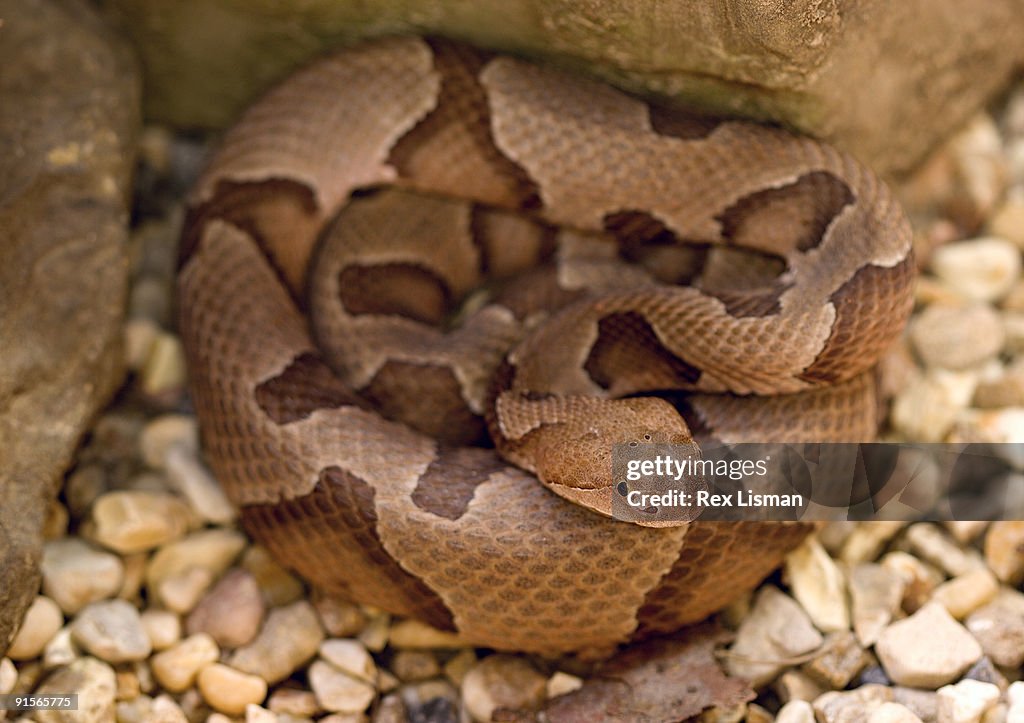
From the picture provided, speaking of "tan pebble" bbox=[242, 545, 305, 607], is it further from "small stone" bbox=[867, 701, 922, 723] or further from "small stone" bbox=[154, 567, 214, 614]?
"small stone" bbox=[867, 701, 922, 723]

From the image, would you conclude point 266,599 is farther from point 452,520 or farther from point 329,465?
point 452,520

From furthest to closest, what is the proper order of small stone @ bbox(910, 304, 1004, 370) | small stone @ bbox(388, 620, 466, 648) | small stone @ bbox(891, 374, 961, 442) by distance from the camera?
small stone @ bbox(910, 304, 1004, 370)
small stone @ bbox(891, 374, 961, 442)
small stone @ bbox(388, 620, 466, 648)

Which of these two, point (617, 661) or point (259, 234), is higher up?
point (259, 234)

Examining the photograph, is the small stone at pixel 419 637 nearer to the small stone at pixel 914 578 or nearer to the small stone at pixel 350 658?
the small stone at pixel 350 658

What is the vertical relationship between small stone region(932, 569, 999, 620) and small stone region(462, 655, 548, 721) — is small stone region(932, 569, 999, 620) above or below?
above

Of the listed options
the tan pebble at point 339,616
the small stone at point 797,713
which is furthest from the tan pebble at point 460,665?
the small stone at point 797,713

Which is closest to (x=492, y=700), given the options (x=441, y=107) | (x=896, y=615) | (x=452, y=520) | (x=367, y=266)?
(x=452, y=520)

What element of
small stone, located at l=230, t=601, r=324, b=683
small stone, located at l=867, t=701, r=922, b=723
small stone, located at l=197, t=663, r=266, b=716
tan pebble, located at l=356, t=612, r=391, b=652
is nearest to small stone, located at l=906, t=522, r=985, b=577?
small stone, located at l=867, t=701, r=922, b=723
